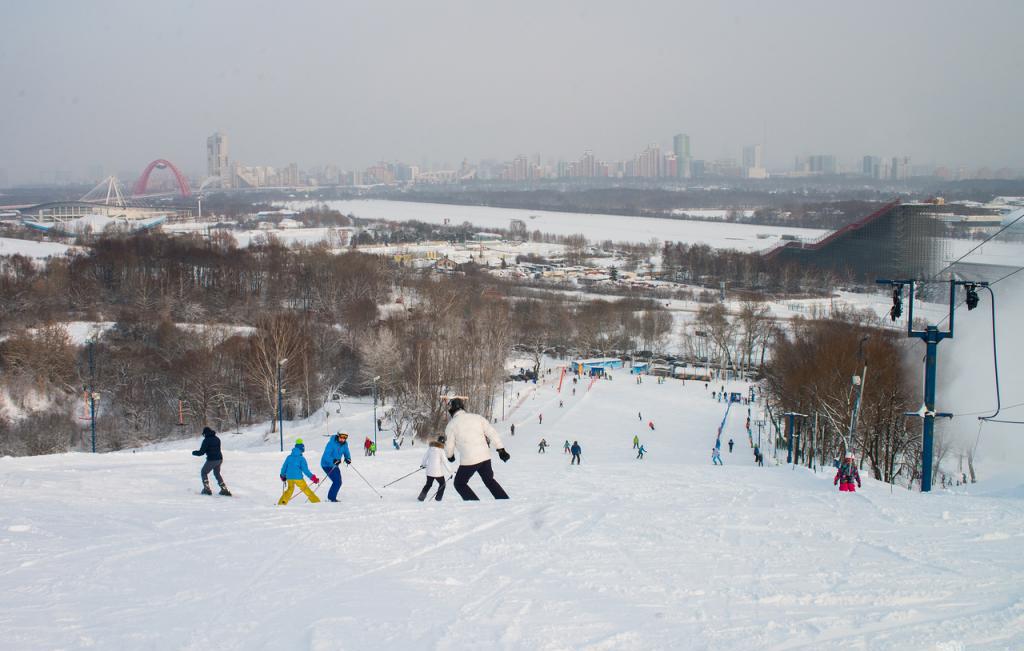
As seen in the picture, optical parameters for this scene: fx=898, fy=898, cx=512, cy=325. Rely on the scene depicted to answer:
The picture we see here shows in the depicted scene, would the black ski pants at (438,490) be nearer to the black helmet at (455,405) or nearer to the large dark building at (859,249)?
the black helmet at (455,405)

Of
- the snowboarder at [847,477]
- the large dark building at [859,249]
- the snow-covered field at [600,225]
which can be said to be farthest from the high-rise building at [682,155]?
the snowboarder at [847,477]

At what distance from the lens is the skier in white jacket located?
6117 mm

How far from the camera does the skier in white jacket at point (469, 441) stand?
6117 millimetres

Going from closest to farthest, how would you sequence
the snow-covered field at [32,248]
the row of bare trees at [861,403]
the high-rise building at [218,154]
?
the row of bare trees at [861,403] → the snow-covered field at [32,248] → the high-rise building at [218,154]

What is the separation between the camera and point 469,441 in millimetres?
6188

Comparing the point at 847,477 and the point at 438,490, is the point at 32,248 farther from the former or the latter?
the point at 847,477

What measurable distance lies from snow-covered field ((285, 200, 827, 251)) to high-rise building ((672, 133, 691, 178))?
58811 mm

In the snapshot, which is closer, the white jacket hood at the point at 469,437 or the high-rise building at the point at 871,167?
the white jacket hood at the point at 469,437

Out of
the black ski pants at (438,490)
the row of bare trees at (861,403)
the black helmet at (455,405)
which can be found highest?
the black helmet at (455,405)

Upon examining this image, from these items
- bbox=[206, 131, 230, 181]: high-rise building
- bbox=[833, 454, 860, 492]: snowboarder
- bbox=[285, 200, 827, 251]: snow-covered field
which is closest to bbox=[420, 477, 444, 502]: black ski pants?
bbox=[833, 454, 860, 492]: snowboarder

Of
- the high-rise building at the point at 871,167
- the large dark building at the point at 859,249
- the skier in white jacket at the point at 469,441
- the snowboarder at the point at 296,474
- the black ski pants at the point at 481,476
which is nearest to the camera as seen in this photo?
the skier in white jacket at the point at 469,441

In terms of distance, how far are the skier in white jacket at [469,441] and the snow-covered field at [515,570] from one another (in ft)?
1.02

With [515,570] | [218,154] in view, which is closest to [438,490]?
[515,570]

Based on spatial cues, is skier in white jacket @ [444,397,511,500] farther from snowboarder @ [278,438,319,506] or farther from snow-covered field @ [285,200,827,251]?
snow-covered field @ [285,200,827,251]
